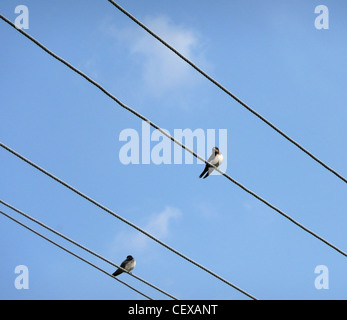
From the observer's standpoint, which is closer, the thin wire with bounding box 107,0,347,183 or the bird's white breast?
the thin wire with bounding box 107,0,347,183

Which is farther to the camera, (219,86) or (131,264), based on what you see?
(131,264)

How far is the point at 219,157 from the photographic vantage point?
13.3 meters

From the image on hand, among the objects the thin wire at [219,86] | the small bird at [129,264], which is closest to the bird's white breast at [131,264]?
the small bird at [129,264]

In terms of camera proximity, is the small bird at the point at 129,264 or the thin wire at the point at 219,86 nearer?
the thin wire at the point at 219,86

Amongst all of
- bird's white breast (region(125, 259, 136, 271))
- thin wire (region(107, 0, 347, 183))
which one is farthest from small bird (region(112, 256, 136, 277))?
thin wire (region(107, 0, 347, 183))

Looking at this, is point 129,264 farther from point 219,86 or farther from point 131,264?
point 219,86

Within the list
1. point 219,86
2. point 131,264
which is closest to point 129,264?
point 131,264

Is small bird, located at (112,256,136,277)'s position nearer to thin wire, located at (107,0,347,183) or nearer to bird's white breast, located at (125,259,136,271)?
bird's white breast, located at (125,259,136,271)


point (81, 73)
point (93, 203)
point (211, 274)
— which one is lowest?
point (211, 274)

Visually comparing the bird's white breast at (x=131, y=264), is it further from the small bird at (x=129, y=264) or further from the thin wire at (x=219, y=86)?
the thin wire at (x=219, y=86)
